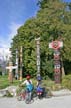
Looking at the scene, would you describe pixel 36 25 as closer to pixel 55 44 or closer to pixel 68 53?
pixel 68 53

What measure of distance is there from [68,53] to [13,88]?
59.8ft

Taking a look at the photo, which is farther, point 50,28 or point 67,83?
point 50,28

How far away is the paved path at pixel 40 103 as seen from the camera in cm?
1991

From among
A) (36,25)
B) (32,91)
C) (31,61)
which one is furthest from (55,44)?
(31,61)

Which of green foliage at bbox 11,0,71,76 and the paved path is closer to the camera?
the paved path

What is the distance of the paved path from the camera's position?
Answer: 19.9 meters

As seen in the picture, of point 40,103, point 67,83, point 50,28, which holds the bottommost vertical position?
point 40,103

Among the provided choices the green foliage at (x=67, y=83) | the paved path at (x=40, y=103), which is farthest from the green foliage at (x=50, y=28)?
the paved path at (x=40, y=103)

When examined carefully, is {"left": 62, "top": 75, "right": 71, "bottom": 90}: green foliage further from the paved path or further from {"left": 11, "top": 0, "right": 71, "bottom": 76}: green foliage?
{"left": 11, "top": 0, "right": 71, "bottom": 76}: green foliage

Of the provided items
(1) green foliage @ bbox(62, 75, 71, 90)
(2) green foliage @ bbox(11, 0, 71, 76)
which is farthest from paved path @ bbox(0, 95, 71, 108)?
(2) green foliage @ bbox(11, 0, 71, 76)

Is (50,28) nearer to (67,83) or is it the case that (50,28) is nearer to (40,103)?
(67,83)

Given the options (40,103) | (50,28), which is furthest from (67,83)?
(50,28)

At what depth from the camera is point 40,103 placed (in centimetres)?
2109

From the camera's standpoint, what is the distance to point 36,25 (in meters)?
45.1
